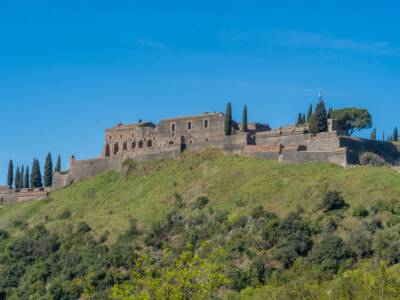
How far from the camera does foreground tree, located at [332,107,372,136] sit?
10250 cm

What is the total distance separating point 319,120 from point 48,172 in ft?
119

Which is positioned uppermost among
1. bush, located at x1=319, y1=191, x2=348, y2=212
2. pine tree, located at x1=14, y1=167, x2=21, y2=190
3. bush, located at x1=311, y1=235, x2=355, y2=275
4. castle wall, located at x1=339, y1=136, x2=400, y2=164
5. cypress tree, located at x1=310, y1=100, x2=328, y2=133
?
cypress tree, located at x1=310, y1=100, x2=328, y2=133

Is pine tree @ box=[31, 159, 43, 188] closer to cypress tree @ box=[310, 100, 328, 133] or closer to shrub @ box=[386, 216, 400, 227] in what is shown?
cypress tree @ box=[310, 100, 328, 133]

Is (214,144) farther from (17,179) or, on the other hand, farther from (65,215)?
(17,179)

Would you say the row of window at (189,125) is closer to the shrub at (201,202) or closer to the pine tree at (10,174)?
the shrub at (201,202)

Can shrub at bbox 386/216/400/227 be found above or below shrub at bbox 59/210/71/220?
below

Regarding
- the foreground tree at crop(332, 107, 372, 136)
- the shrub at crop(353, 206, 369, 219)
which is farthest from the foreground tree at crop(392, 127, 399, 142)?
the shrub at crop(353, 206, 369, 219)

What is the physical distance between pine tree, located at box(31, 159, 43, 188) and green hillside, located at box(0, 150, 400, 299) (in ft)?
27.7

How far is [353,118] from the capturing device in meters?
103

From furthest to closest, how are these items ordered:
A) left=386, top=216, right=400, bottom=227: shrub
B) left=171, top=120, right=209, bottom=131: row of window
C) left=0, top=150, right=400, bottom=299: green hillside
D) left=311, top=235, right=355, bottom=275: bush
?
1. left=171, top=120, right=209, bottom=131: row of window
2. left=386, top=216, right=400, bottom=227: shrub
3. left=0, top=150, right=400, bottom=299: green hillside
4. left=311, top=235, right=355, bottom=275: bush

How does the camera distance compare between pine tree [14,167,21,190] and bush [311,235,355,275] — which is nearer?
bush [311,235,355,275]

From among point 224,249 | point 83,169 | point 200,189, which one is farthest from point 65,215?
point 224,249

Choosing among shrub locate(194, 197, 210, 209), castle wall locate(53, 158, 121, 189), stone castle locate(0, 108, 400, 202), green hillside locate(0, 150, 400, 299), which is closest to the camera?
green hillside locate(0, 150, 400, 299)

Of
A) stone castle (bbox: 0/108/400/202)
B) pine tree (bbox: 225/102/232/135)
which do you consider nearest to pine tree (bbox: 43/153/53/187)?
stone castle (bbox: 0/108/400/202)
